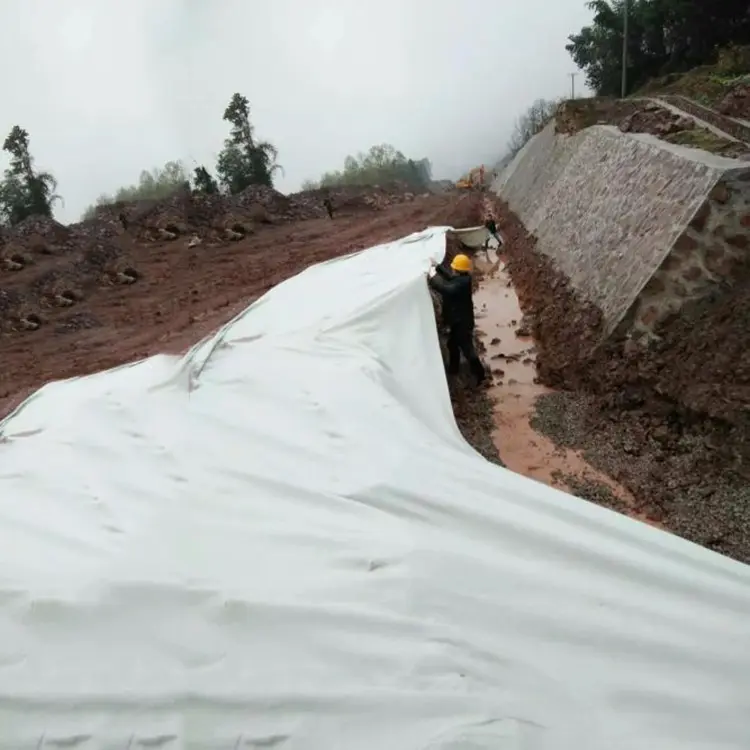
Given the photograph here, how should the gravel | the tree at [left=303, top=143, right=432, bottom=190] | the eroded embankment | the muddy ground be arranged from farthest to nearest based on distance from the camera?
the tree at [left=303, top=143, right=432, bottom=190] → the muddy ground → the eroded embankment → the gravel

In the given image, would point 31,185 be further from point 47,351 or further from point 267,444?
point 267,444

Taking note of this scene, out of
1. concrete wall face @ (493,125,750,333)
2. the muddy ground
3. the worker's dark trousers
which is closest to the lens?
the muddy ground

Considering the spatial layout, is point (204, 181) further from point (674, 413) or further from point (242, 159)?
point (674, 413)

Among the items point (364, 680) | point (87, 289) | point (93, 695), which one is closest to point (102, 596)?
point (93, 695)

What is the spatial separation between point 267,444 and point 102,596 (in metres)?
1.29

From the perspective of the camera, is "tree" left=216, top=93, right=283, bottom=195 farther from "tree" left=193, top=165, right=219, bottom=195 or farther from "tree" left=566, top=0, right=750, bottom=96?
"tree" left=566, top=0, right=750, bottom=96

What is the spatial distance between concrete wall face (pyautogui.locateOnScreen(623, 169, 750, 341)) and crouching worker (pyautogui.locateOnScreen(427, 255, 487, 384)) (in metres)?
1.66

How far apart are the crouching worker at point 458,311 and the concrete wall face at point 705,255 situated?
1663mm

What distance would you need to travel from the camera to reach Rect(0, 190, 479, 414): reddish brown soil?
9.68m

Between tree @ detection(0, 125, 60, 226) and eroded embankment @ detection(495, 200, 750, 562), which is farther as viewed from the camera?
tree @ detection(0, 125, 60, 226)

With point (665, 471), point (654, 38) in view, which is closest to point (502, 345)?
point (665, 471)

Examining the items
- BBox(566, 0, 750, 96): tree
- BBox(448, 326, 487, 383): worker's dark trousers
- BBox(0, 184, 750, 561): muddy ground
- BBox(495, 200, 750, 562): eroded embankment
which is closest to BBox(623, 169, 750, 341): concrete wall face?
BBox(495, 200, 750, 562): eroded embankment

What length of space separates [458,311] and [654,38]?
22.3 meters

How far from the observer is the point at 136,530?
2.64 metres
